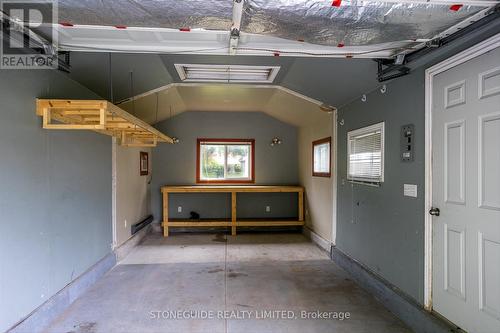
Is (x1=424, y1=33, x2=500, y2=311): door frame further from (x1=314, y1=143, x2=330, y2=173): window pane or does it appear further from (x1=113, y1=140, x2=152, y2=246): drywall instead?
(x1=113, y1=140, x2=152, y2=246): drywall

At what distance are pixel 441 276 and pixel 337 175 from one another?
7.44ft

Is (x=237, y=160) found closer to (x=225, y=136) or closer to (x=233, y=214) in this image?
(x=225, y=136)

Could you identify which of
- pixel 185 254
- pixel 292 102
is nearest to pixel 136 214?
pixel 185 254

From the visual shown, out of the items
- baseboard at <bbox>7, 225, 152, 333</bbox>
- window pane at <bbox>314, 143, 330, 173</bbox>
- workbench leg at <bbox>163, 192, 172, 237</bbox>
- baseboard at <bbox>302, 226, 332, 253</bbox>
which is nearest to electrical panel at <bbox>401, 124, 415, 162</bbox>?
window pane at <bbox>314, 143, 330, 173</bbox>

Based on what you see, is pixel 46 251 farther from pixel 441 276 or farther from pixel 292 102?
pixel 292 102

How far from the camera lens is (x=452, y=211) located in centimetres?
221

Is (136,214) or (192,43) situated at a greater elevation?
(192,43)

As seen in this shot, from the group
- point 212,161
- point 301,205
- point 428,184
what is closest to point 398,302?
point 428,184

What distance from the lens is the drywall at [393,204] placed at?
255cm

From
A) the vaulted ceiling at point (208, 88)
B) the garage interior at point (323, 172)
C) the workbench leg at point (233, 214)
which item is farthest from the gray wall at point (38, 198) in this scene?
the workbench leg at point (233, 214)

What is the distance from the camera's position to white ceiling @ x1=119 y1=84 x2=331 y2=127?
467 centimetres

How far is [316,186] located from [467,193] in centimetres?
352

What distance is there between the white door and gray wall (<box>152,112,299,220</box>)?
182 inches

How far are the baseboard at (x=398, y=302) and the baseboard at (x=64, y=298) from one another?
302 cm
